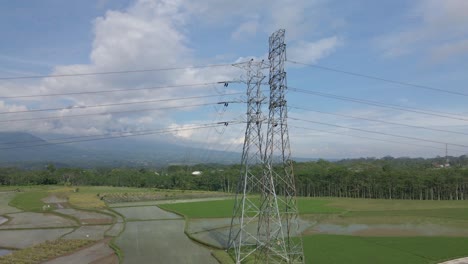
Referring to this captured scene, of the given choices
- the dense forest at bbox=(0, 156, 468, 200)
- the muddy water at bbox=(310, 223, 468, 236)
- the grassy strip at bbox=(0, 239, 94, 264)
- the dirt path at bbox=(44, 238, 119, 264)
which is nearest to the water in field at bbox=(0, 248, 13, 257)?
the grassy strip at bbox=(0, 239, 94, 264)

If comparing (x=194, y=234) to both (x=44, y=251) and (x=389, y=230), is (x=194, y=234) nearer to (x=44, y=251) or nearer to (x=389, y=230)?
(x=44, y=251)

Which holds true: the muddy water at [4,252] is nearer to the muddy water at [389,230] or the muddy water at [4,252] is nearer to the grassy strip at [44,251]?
the grassy strip at [44,251]

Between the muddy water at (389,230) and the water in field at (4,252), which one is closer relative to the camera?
the water in field at (4,252)

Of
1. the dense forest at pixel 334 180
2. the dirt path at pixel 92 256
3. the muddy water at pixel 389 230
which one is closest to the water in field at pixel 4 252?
the dirt path at pixel 92 256

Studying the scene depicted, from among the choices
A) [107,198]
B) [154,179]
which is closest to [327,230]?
[107,198]

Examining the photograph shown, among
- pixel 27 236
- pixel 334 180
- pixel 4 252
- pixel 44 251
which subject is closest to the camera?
pixel 44 251

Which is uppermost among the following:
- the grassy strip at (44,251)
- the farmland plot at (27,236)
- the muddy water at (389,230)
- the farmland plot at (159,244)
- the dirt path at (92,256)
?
the muddy water at (389,230)

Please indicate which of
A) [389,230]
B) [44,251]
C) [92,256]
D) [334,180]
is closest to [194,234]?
[92,256]
